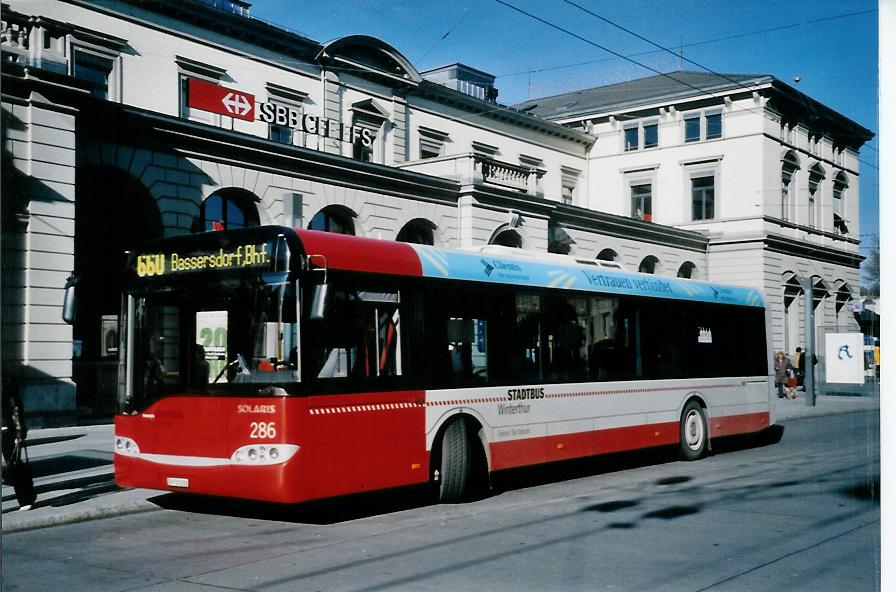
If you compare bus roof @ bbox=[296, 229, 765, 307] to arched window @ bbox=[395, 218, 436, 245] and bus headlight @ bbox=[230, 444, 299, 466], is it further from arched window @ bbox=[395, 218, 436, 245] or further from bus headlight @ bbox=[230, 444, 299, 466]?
arched window @ bbox=[395, 218, 436, 245]

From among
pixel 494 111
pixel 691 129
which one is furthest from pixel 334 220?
pixel 691 129

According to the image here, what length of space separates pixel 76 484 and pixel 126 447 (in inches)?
94.1

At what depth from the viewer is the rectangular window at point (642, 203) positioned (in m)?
44.2

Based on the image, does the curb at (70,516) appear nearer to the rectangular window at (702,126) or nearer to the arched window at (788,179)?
the arched window at (788,179)

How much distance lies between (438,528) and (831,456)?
9.46 m

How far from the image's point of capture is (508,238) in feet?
106

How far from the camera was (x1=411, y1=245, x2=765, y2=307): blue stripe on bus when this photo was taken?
36.0 ft

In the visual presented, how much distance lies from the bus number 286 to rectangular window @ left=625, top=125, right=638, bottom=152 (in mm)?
37443

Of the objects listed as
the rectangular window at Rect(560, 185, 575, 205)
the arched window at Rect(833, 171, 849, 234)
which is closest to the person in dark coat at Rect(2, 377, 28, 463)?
the arched window at Rect(833, 171, 849, 234)

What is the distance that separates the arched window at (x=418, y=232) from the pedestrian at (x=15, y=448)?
19542mm

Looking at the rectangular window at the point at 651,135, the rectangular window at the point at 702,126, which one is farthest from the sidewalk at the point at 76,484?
the rectangular window at the point at 651,135

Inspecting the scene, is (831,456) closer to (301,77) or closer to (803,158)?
(803,158)

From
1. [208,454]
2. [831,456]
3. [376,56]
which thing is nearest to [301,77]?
[376,56]

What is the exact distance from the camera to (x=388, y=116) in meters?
31.1
